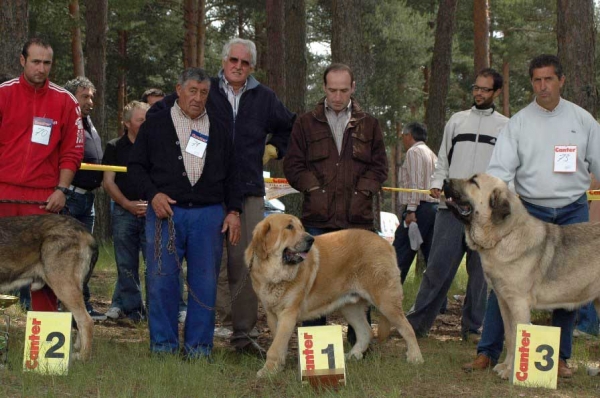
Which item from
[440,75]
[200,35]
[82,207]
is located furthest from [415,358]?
[200,35]

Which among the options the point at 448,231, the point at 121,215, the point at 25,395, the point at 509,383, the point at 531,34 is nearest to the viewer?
the point at 25,395

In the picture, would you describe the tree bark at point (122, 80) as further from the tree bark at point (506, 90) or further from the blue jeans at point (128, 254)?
the blue jeans at point (128, 254)

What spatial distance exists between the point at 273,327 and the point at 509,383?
185 cm

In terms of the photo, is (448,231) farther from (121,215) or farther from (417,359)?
(121,215)

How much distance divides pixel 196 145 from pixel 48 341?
187cm

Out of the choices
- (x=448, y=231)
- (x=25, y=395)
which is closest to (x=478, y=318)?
(x=448, y=231)

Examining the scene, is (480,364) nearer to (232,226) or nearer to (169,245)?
(232,226)

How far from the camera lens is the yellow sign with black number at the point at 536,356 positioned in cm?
514

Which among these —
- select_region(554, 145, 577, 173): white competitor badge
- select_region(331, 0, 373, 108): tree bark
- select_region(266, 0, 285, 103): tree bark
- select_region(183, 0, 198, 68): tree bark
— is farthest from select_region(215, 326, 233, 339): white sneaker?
select_region(183, 0, 198, 68): tree bark

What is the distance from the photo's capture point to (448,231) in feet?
22.8

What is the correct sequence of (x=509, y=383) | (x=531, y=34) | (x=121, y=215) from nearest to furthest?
1. (x=509, y=383)
2. (x=121, y=215)
3. (x=531, y=34)

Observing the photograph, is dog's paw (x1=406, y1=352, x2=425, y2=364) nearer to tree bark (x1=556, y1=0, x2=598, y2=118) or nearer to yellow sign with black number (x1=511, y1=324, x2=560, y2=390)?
yellow sign with black number (x1=511, y1=324, x2=560, y2=390)

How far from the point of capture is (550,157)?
5.71 m

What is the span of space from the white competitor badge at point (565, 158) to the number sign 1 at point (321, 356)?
2.17 metres
